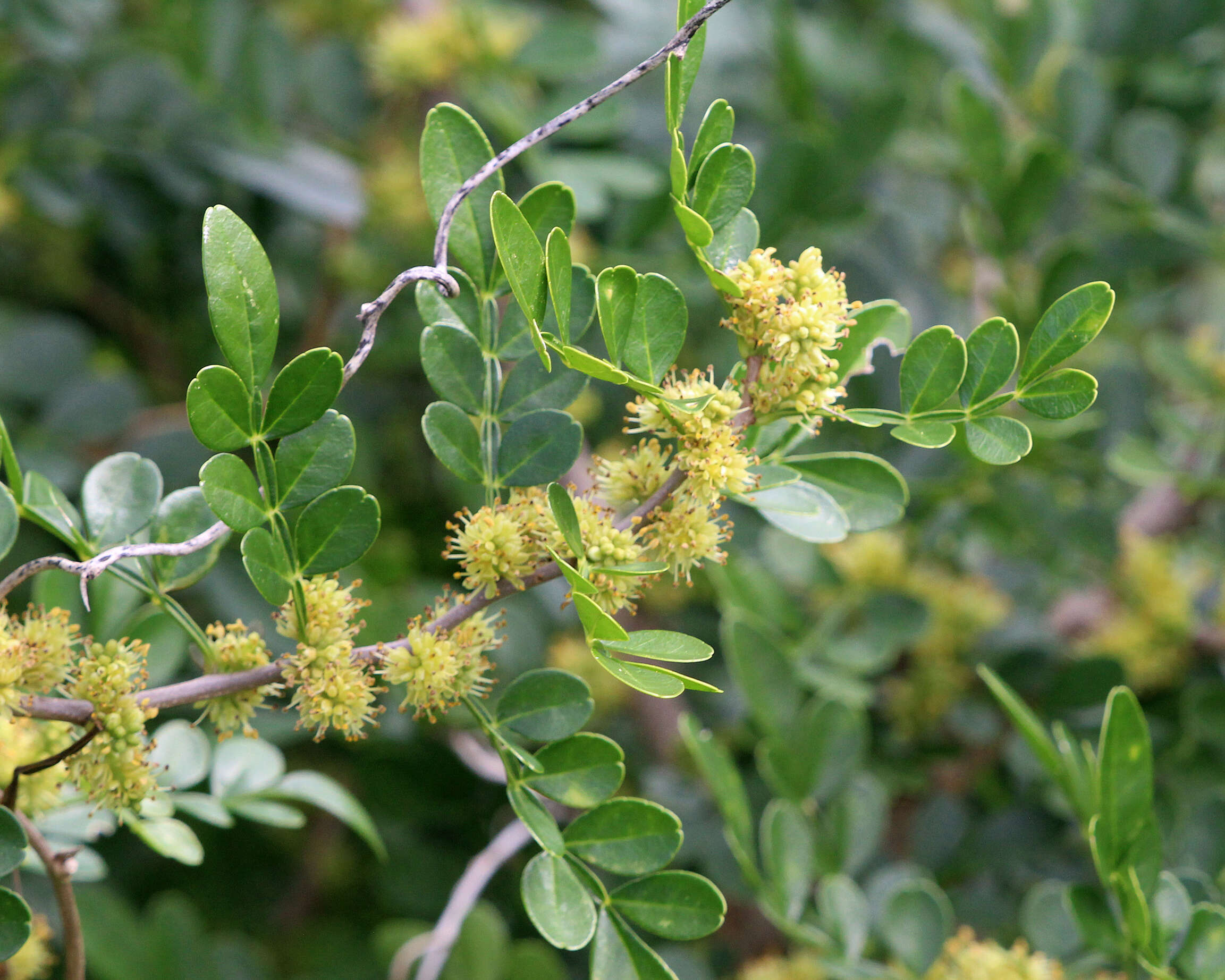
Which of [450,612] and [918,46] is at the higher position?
[918,46]

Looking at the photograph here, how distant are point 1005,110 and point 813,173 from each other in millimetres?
434

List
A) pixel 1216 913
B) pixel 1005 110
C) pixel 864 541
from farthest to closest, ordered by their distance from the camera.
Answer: pixel 1005 110 → pixel 864 541 → pixel 1216 913

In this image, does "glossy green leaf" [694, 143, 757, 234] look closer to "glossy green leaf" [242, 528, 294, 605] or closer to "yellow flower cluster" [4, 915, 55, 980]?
"glossy green leaf" [242, 528, 294, 605]

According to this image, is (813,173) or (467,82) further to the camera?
(467,82)

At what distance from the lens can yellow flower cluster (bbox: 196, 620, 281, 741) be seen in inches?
25.4

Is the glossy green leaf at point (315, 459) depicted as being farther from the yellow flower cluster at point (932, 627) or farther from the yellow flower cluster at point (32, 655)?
the yellow flower cluster at point (932, 627)

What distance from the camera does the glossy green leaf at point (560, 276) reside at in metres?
0.54

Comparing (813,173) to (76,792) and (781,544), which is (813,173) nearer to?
(781,544)

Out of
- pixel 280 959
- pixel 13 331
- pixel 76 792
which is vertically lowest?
pixel 280 959

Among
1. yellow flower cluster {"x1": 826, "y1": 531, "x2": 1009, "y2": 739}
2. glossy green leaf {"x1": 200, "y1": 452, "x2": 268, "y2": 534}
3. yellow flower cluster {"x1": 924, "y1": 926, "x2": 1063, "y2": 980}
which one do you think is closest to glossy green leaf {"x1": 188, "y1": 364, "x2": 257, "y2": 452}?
glossy green leaf {"x1": 200, "y1": 452, "x2": 268, "y2": 534}

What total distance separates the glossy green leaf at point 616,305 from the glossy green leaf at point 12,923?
0.43 m

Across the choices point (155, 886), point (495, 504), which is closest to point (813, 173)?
point (495, 504)

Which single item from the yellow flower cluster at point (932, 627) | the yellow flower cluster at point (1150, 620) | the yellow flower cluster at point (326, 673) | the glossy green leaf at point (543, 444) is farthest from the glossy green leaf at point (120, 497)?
the yellow flower cluster at point (1150, 620)

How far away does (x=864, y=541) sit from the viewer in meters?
1.29
